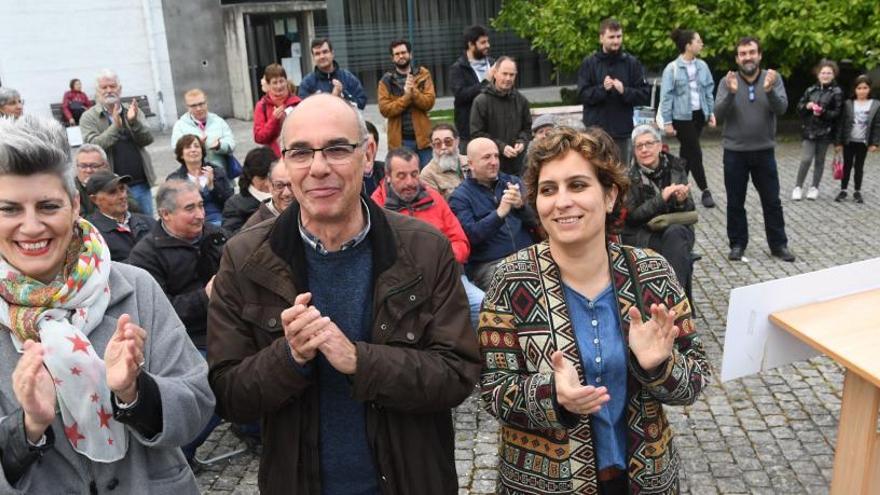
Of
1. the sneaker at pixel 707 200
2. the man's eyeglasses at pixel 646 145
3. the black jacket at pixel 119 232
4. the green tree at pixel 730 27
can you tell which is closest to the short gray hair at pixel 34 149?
the black jacket at pixel 119 232

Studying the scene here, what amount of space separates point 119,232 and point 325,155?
3.30m

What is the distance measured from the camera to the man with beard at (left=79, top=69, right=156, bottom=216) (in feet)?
24.3

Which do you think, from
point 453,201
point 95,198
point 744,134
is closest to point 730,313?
point 453,201

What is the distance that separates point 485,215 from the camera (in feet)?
18.0

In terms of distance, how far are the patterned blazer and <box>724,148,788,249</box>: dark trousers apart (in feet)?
18.0

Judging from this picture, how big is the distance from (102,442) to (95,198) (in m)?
3.36

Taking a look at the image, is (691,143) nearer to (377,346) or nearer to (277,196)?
(277,196)

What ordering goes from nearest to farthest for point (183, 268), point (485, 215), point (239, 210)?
point (183, 268) < point (485, 215) < point (239, 210)

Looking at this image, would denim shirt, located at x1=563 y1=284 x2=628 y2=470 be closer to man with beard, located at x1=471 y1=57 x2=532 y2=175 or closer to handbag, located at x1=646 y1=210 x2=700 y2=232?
handbag, located at x1=646 y1=210 x2=700 y2=232

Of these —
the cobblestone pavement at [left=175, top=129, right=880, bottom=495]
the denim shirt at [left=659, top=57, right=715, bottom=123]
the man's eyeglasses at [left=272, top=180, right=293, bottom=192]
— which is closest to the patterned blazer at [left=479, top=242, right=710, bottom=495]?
the cobblestone pavement at [left=175, top=129, right=880, bottom=495]

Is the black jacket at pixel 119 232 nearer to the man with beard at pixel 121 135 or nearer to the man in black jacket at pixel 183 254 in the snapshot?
the man in black jacket at pixel 183 254

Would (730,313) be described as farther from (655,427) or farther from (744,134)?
(744,134)

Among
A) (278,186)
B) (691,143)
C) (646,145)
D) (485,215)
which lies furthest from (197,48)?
(646,145)

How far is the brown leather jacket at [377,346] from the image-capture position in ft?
7.12
